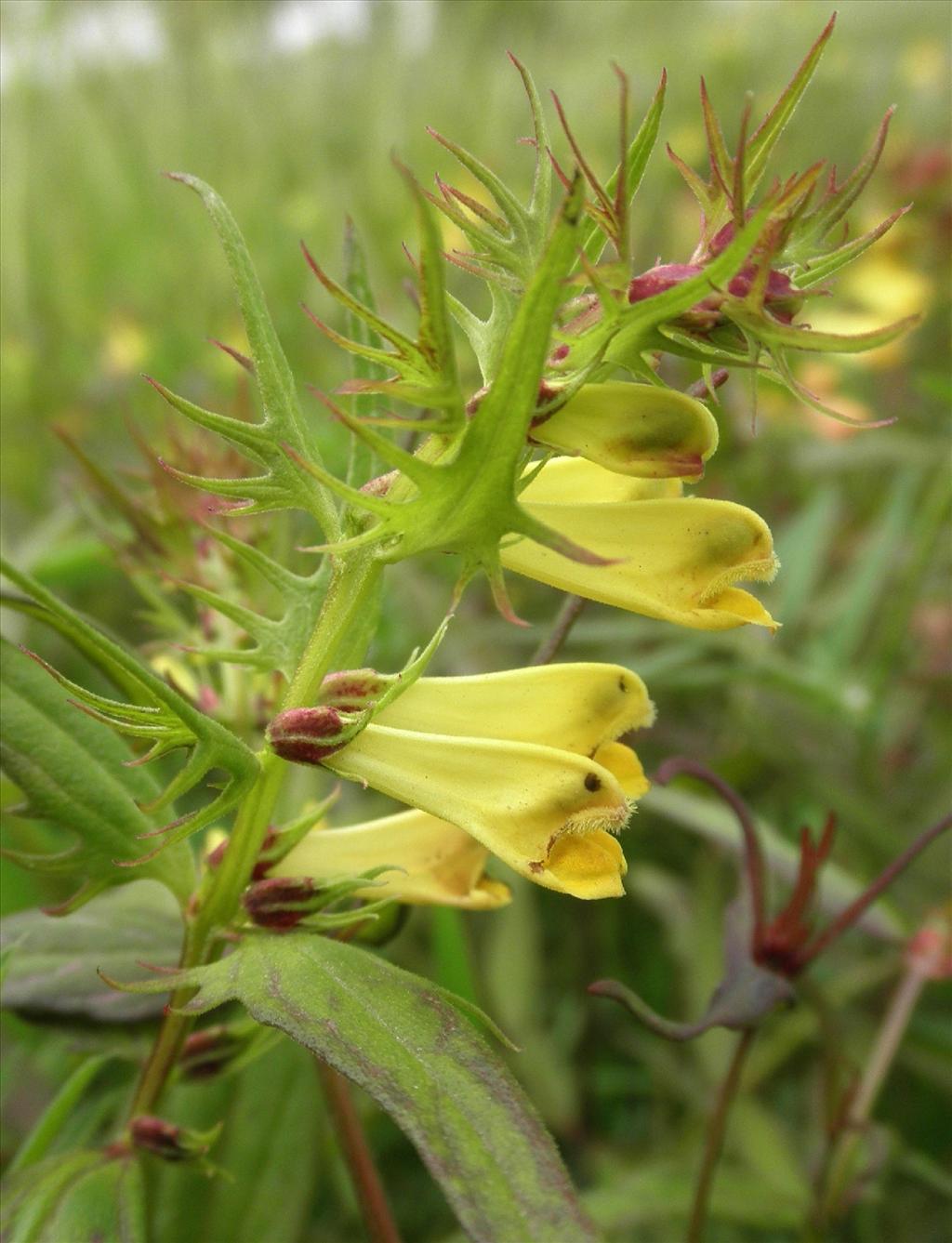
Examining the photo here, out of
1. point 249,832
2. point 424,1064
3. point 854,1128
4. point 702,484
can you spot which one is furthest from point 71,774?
point 702,484

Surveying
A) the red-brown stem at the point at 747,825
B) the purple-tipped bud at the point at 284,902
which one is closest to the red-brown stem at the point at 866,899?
the red-brown stem at the point at 747,825

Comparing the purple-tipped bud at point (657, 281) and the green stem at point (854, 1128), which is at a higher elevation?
the purple-tipped bud at point (657, 281)

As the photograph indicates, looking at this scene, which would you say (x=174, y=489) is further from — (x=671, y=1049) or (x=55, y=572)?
(x=671, y=1049)

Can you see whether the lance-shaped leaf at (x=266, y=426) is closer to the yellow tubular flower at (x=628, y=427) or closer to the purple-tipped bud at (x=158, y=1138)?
the yellow tubular flower at (x=628, y=427)

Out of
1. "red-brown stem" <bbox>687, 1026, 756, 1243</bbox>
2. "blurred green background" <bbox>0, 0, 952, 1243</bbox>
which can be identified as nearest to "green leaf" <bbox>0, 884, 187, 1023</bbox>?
"blurred green background" <bbox>0, 0, 952, 1243</bbox>

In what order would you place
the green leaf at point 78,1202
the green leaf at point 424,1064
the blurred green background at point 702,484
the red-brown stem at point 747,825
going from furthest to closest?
the blurred green background at point 702,484, the red-brown stem at point 747,825, the green leaf at point 78,1202, the green leaf at point 424,1064

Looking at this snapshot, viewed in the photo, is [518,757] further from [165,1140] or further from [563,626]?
[165,1140]
